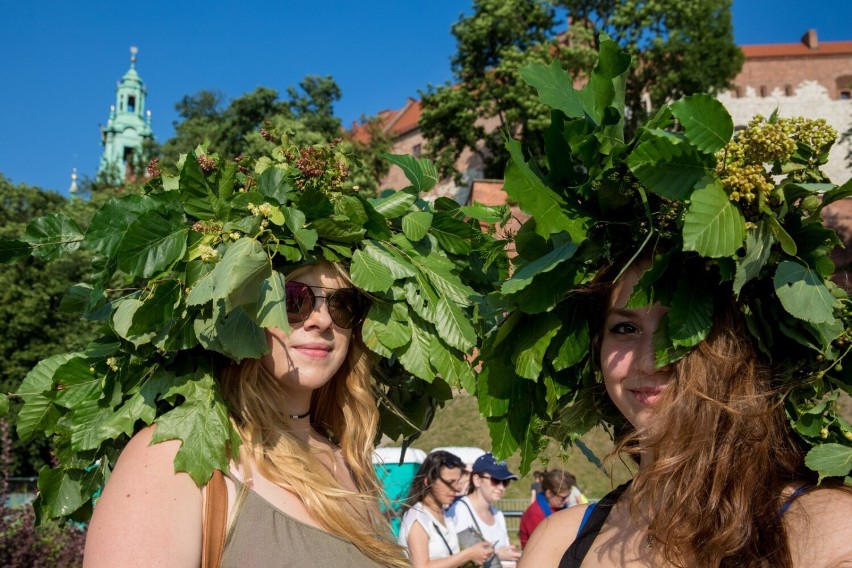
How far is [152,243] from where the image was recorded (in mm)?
2436

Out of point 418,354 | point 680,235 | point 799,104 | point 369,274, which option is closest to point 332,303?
point 369,274

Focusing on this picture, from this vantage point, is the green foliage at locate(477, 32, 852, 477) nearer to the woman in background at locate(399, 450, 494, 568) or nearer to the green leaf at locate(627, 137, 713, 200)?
the green leaf at locate(627, 137, 713, 200)

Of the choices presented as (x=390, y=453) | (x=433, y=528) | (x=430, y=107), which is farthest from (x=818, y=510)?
(x=430, y=107)

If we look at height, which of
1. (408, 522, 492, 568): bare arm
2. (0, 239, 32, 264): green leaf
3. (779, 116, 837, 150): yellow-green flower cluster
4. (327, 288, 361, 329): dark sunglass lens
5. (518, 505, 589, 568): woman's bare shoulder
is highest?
(0, 239, 32, 264): green leaf

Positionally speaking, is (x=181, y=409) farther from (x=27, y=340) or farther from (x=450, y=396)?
(x=27, y=340)

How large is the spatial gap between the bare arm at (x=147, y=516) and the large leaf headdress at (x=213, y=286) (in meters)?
0.06

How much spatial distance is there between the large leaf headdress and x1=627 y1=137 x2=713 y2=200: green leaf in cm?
87

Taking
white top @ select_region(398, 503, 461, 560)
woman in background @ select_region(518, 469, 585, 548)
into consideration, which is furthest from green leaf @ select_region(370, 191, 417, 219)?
woman in background @ select_region(518, 469, 585, 548)

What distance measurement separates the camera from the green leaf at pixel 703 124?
1896mm

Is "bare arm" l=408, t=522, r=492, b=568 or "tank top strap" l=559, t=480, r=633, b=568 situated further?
"bare arm" l=408, t=522, r=492, b=568

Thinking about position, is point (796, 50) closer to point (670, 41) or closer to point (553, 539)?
point (670, 41)

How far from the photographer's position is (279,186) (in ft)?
8.55

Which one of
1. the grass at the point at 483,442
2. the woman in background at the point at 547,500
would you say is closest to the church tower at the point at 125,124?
the grass at the point at 483,442

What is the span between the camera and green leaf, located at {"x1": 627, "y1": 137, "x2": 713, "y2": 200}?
1956 mm
